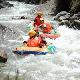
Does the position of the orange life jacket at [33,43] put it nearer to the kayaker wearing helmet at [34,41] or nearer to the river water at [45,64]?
the kayaker wearing helmet at [34,41]

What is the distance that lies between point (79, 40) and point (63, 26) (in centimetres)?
399

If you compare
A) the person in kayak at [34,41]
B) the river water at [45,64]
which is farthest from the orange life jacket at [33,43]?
the river water at [45,64]

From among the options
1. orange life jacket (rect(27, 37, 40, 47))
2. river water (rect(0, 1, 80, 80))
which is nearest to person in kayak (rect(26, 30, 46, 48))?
orange life jacket (rect(27, 37, 40, 47))

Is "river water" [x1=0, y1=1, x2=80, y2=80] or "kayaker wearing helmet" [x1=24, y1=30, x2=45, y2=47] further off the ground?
"kayaker wearing helmet" [x1=24, y1=30, x2=45, y2=47]

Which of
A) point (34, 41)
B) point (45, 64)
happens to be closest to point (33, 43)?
point (34, 41)

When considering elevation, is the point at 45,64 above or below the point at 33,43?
below

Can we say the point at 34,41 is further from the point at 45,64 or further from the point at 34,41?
the point at 45,64

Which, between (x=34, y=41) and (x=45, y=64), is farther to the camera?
(x=34, y=41)

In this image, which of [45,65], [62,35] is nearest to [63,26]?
[62,35]

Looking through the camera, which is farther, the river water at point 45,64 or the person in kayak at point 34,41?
the person in kayak at point 34,41

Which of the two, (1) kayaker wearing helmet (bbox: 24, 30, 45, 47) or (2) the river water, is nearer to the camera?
(2) the river water

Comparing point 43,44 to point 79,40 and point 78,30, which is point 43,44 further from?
point 78,30

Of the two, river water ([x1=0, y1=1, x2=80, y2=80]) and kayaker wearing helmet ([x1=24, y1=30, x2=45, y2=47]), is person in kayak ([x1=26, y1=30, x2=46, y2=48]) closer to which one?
kayaker wearing helmet ([x1=24, y1=30, x2=45, y2=47])

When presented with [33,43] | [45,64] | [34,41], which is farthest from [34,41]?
[45,64]
